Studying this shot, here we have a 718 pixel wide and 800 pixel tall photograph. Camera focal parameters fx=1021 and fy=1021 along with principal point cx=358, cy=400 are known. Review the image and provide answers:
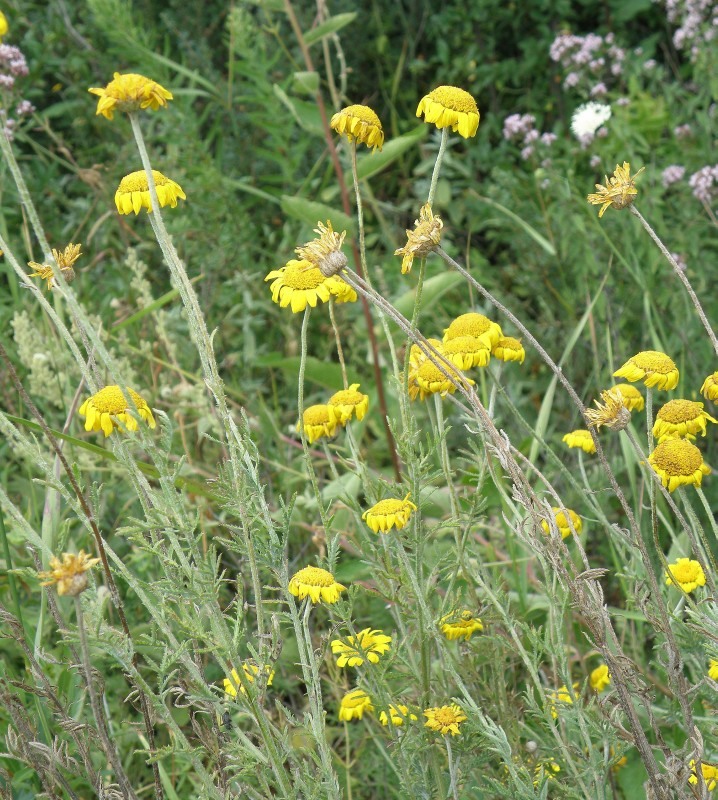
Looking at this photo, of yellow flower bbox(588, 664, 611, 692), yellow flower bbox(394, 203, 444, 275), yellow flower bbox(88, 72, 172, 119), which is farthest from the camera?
yellow flower bbox(588, 664, 611, 692)

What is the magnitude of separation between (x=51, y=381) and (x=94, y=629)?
43.7 inches

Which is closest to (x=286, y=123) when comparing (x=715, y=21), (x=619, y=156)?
(x=619, y=156)

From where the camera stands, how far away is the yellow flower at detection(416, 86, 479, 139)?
1.34m

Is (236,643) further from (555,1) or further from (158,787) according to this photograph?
(555,1)

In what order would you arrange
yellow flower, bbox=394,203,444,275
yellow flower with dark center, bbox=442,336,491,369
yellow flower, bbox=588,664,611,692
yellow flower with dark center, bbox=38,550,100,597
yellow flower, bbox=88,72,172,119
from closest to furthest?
1. yellow flower with dark center, bbox=38,550,100,597
2. yellow flower, bbox=88,72,172,119
3. yellow flower, bbox=394,203,444,275
4. yellow flower with dark center, bbox=442,336,491,369
5. yellow flower, bbox=588,664,611,692

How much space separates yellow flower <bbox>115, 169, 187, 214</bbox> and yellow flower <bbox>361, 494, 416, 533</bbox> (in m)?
0.48

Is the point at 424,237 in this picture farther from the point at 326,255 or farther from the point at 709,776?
the point at 709,776

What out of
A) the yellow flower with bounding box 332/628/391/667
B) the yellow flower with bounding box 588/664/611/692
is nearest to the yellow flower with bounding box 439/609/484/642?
the yellow flower with bounding box 332/628/391/667

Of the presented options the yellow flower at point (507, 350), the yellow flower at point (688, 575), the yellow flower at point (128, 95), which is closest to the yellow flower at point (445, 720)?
the yellow flower at point (688, 575)

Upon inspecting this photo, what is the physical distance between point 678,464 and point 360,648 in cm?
50

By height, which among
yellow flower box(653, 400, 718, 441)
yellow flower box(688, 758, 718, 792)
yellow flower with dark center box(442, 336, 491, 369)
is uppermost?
yellow flower with dark center box(442, 336, 491, 369)

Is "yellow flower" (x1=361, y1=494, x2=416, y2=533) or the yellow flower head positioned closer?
the yellow flower head

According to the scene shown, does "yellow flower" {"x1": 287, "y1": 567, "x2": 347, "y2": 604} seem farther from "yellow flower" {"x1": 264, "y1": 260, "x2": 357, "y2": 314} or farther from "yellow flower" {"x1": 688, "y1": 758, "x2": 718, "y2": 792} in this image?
"yellow flower" {"x1": 688, "y1": 758, "x2": 718, "y2": 792}

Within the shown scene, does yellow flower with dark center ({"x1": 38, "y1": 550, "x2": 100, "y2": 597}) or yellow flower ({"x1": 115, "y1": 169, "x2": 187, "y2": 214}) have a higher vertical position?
yellow flower ({"x1": 115, "y1": 169, "x2": 187, "y2": 214})
